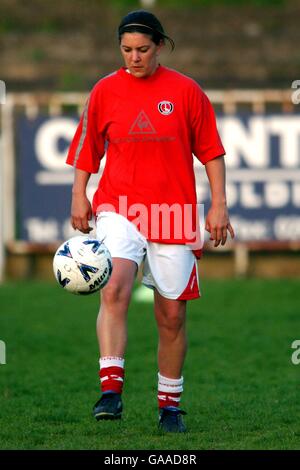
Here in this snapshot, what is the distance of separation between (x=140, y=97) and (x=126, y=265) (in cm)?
87

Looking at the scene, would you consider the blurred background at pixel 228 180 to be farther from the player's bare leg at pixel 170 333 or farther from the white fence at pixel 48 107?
the player's bare leg at pixel 170 333

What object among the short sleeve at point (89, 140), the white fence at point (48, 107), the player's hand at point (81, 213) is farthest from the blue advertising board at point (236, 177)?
the player's hand at point (81, 213)

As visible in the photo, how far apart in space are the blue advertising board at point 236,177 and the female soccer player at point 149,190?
31.6 ft

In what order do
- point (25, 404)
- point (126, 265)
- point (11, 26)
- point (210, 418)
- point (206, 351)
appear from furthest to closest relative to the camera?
point (11, 26) < point (206, 351) < point (25, 404) < point (210, 418) < point (126, 265)

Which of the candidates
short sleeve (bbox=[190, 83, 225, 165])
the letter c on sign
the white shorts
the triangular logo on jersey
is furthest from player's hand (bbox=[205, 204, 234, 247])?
the letter c on sign

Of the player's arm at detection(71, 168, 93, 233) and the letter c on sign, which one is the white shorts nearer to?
the player's arm at detection(71, 168, 93, 233)

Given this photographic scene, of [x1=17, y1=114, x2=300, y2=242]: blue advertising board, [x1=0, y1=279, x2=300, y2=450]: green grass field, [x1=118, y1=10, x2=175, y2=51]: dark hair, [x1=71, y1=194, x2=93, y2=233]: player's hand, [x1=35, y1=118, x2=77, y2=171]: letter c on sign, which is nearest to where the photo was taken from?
[x1=0, y1=279, x2=300, y2=450]: green grass field

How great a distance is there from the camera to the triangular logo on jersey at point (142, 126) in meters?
6.90

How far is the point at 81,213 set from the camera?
6.96m

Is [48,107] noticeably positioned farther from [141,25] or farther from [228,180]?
[141,25]

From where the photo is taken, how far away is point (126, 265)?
22.7 feet

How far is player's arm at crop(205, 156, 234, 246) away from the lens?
274 inches

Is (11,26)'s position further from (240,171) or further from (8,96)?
(240,171)

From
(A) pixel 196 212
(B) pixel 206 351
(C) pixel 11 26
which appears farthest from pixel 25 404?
(C) pixel 11 26
